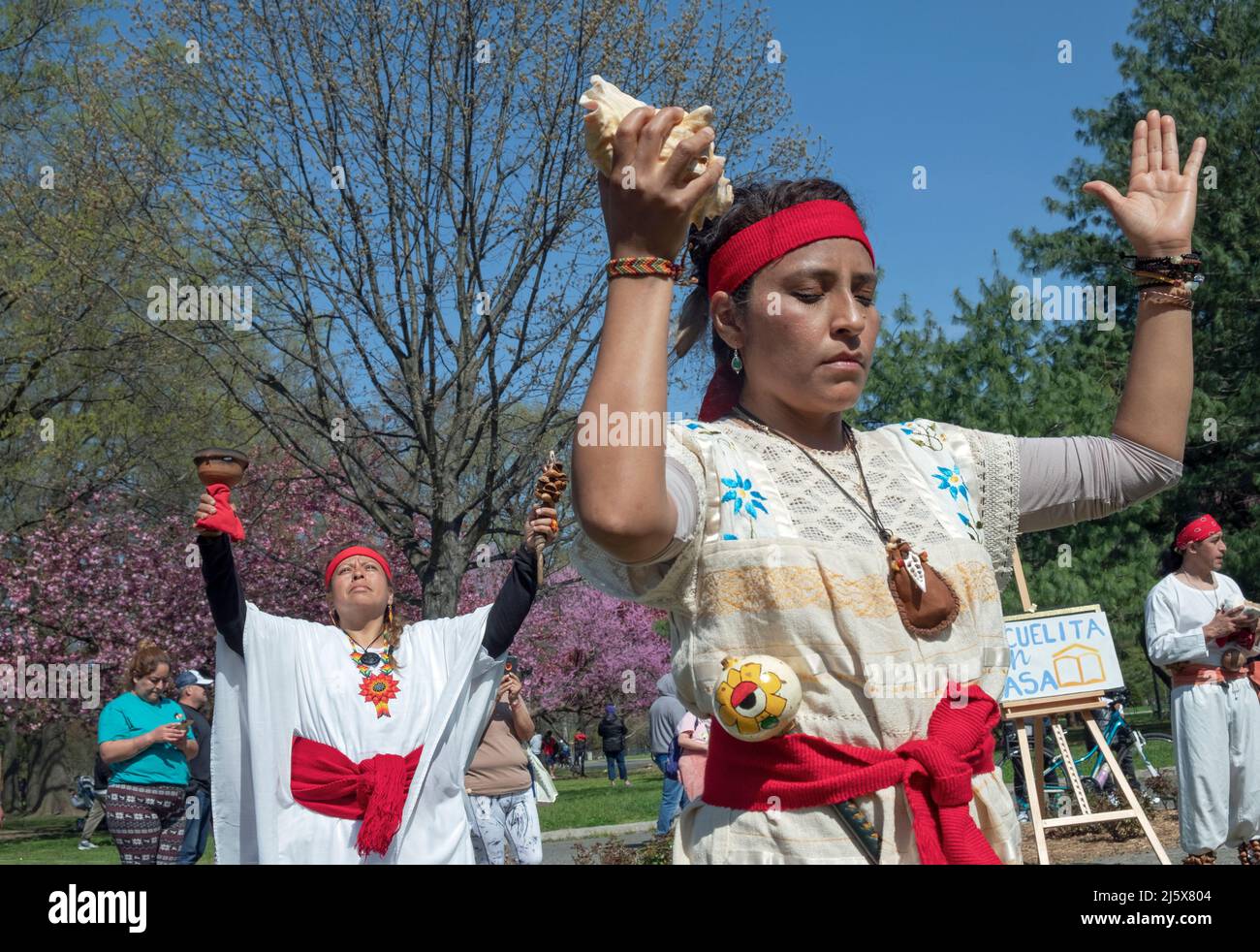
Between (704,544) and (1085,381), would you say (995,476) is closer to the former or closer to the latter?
(704,544)

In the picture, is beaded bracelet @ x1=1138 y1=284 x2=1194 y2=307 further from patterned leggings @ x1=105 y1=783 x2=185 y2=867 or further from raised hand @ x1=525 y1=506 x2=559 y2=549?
patterned leggings @ x1=105 y1=783 x2=185 y2=867

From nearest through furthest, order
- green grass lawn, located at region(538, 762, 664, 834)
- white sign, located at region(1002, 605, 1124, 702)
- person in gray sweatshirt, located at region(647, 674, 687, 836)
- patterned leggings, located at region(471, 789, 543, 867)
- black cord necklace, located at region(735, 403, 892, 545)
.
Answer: black cord necklace, located at region(735, 403, 892, 545)
patterned leggings, located at region(471, 789, 543, 867)
white sign, located at region(1002, 605, 1124, 702)
person in gray sweatshirt, located at region(647, 674, 687, 836)
green grass lawn, located at region(538, 762, 664, 834)

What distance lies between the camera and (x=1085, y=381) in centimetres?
2177

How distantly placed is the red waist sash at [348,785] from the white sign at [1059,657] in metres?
5.34

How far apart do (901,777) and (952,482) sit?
602mm

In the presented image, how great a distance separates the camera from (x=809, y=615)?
182 centimetres

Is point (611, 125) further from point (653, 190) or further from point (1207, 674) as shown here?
point (1207, 674)

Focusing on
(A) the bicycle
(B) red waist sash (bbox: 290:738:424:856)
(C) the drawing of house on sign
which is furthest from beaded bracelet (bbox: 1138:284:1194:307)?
(A) the bicycle

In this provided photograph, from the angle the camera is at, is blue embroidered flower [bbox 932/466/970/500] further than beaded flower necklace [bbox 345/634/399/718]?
No

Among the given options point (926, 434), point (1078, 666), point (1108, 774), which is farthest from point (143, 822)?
point (1108, 774)

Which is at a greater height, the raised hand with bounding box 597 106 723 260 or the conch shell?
the conch shell

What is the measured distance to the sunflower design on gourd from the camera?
1729mm

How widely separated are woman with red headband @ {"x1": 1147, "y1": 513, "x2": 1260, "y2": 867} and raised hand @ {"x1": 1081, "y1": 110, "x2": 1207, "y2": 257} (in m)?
5.93
